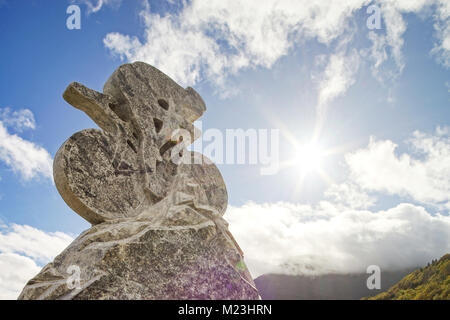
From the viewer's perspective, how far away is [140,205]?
442cm

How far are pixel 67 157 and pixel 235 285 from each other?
2.69 meters

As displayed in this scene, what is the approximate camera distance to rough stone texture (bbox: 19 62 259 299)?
115 inches

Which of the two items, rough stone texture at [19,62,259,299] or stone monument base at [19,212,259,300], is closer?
stone monument base at [19,212,259,300]

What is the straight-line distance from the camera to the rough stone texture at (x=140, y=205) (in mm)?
2912

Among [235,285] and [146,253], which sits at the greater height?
[146,253]

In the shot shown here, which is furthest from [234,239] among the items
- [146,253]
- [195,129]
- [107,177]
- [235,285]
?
[195,129]

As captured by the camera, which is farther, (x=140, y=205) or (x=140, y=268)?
(x=140, y=205)

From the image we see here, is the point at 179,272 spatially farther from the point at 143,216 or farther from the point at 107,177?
the point at 107,177

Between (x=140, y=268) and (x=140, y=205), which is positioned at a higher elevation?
(x=140, y=205)

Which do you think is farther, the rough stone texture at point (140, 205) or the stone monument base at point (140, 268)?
the rough stone texture at point (140, 205)

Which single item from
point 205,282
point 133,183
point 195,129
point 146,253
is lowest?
point 205,282

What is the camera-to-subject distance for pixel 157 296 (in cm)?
282
